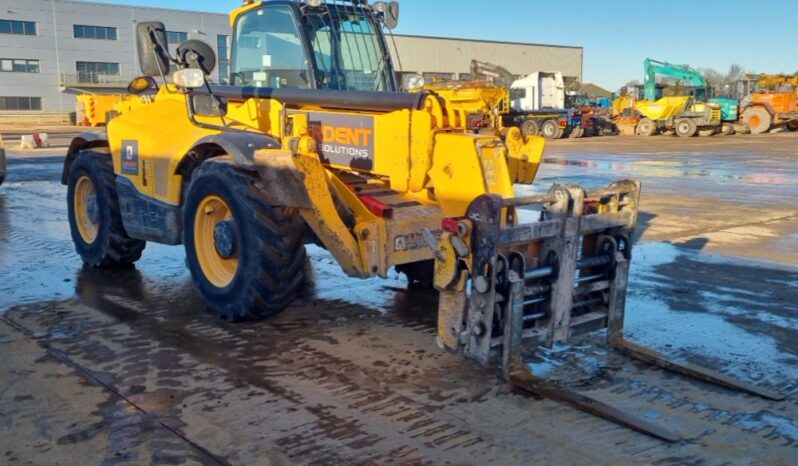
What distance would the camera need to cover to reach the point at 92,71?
59406 millimetres

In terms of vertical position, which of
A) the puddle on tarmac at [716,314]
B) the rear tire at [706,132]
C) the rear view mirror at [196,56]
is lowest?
the puddle on tarmac at [716,314]

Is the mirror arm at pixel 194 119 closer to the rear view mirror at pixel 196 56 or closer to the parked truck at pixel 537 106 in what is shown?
the rear view mirror at pixel 196 56

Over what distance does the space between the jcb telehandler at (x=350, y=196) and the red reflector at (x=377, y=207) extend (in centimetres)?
1

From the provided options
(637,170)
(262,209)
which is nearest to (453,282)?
(262,209)

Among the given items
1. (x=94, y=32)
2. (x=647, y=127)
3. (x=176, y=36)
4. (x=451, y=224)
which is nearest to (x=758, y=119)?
(x=647, y=127)

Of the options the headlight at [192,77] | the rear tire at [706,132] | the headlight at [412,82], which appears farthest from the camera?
→ the rear tire at [706,132]

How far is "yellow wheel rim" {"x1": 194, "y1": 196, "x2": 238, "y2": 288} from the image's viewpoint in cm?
580

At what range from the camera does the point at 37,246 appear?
8.60 metres

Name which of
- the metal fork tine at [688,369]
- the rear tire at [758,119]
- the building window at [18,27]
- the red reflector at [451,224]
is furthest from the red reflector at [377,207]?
the building window at [18,27]

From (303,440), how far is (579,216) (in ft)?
6.84

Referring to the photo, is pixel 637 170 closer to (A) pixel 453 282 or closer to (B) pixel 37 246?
(B) pixel 37 246

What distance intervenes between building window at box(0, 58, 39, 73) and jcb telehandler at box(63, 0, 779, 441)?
184 ft

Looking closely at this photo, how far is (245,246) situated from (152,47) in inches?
76.9

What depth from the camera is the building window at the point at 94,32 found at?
58500 millimetres
